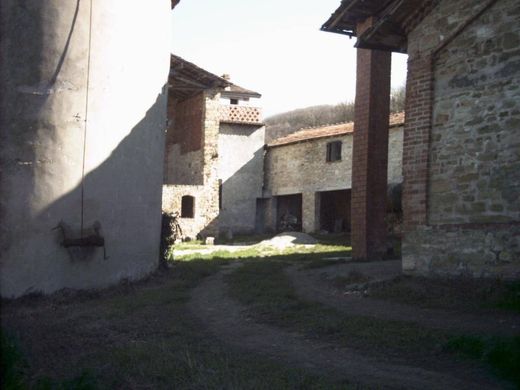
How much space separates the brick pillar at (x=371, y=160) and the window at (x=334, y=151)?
14.4m

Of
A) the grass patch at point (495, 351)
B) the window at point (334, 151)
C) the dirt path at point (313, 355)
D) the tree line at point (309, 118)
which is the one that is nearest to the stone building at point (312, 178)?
the window at point (334, 151)

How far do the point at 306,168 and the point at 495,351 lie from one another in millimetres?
23474

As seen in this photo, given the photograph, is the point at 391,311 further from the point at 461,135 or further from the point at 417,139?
the point at 417,139

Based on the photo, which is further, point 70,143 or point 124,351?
point 70,143

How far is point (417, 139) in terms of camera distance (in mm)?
9086

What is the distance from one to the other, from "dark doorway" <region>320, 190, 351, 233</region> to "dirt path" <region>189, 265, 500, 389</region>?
2022 centimetres

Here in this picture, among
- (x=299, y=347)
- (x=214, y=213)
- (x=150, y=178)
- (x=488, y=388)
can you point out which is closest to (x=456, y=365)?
(x=488, y=388)

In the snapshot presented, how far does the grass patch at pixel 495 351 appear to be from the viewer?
15.5 ft

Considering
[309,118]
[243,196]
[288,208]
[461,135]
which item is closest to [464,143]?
[461,135]

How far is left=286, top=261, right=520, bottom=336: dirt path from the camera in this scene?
20.4ft

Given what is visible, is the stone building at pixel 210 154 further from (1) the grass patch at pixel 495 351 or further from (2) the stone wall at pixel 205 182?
(1) the grass patch at pixel 495 351

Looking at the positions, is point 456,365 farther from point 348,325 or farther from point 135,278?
point 135,278

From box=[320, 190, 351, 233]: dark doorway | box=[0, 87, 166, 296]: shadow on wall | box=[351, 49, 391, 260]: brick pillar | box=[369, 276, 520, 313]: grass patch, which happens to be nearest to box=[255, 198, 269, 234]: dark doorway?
box=[320, 190, 351, 233]: dark doorway

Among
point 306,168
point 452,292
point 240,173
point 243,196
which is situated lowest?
point 452,292
